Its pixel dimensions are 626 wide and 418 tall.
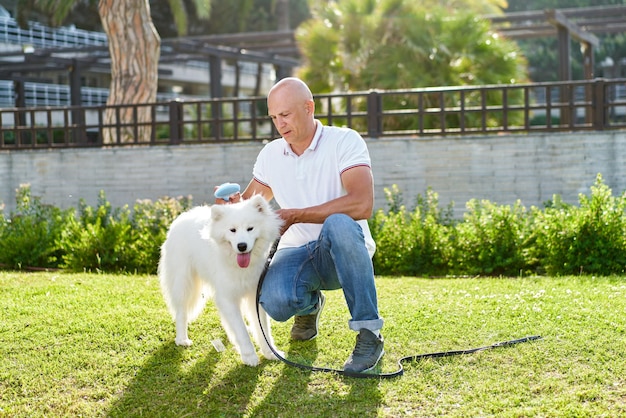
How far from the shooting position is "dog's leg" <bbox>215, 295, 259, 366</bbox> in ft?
14.4

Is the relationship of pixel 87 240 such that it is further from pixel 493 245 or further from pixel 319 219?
pixel 319 219

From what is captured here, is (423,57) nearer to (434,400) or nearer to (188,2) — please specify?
(434,400)

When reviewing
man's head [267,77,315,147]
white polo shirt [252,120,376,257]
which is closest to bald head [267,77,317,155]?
man's head [267,77,315,147]

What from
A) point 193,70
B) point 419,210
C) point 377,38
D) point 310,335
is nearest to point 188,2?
point 193,70

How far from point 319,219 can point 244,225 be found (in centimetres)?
43

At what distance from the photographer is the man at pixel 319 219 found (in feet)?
13.4

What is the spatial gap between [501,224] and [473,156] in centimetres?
374

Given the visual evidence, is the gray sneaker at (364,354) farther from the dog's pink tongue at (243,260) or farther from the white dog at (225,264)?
the dog's pink tongue at (243,260)

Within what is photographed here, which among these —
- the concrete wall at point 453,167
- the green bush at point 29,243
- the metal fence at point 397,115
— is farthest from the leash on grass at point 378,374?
the metal fence at point 397,115

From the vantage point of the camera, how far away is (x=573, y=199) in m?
11.4

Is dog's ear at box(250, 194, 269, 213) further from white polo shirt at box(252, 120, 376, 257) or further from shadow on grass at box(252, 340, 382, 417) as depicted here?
shadow on grass at box(252, 340, 382, 417)

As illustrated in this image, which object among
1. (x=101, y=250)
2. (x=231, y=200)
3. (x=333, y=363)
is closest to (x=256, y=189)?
(x=231, y=200)

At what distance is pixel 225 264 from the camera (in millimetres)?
4379

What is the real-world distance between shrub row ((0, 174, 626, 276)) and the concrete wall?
2.14 m
